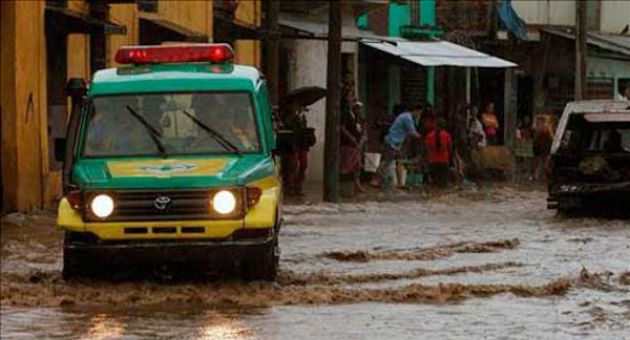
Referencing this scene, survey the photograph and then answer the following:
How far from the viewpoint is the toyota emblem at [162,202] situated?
43.2 feet

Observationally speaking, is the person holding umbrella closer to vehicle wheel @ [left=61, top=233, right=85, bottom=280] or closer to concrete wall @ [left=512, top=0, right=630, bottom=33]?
concrete wall @ [left=512, top=0, right=630, bottom=33]

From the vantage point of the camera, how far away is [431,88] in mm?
37781

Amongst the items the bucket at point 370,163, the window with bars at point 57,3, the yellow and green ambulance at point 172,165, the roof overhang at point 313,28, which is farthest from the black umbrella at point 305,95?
the yellow and green ambulance at point 172,165

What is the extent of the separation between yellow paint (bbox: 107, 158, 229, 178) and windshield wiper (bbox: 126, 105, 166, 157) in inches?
8.1

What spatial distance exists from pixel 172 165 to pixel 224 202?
63cm

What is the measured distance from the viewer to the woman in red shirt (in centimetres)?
2909

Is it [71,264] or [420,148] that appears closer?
[71,264]

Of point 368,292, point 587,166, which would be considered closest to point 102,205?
point 368,292

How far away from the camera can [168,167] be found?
44.0ft

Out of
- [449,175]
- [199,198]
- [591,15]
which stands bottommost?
[449,175]

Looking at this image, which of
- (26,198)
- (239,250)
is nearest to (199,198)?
(239,250)

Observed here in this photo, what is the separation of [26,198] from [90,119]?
25.0 feet

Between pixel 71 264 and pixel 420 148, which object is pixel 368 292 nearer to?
pixel 71 264

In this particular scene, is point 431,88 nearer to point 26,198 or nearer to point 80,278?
point 26,198
